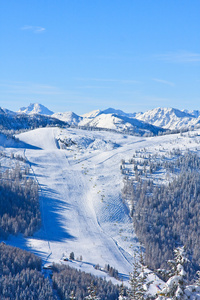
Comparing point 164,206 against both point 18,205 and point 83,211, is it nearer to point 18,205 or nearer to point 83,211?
point 83,211

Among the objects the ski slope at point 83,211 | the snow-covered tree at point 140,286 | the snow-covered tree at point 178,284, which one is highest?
the snow-covered tree at point 178,284

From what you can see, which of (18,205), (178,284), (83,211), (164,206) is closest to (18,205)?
(18,205)

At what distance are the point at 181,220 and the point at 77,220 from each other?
42.0m

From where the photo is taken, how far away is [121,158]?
178 meters

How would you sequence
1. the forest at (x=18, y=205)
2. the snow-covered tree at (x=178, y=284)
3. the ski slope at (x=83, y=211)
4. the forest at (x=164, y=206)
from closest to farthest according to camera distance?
the snow-covered tree at (x=178, y=284)
the ski slope at (x=83, y=211)
the forest at (x=18, y=205)
the forest at (x=164, y=206)

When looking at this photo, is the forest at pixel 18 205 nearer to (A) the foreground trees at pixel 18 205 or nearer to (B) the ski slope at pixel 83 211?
(A) the foreground trees at pixel 18 205

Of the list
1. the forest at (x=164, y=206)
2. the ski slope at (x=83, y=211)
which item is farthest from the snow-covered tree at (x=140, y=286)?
the forest at (x=164, y=206)

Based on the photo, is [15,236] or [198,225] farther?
[198,225]

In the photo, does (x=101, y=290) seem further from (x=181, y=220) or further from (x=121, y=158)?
(x=121, y=158)

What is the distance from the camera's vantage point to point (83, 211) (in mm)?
122750

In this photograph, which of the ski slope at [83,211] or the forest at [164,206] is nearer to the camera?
the ski slope at [83,211]

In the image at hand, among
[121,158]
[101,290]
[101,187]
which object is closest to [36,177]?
[101,187]

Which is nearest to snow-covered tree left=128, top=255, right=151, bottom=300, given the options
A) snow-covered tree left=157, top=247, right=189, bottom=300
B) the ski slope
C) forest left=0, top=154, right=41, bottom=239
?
snow-covered tree left=157, top=247, right=189, bottom=300

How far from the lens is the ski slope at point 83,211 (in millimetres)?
90125
